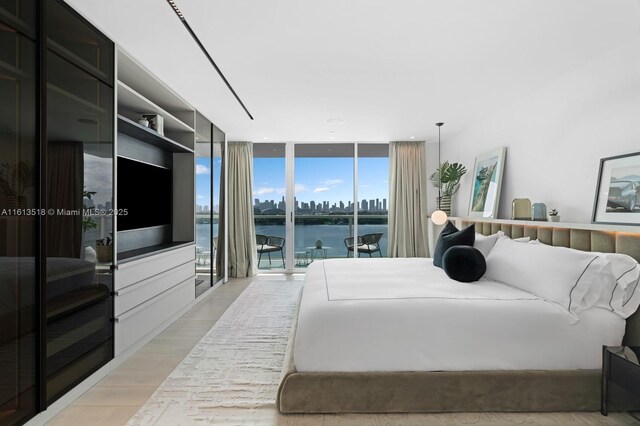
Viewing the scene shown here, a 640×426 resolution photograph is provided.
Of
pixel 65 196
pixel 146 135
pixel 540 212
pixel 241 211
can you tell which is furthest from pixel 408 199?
pixel 65 196

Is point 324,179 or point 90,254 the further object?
point 324,179

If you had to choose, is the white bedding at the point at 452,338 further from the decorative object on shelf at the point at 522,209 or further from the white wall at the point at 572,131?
the decorative object on shelf at the point at 522,209

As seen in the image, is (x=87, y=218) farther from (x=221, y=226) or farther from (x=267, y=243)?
(x=267, y=243)

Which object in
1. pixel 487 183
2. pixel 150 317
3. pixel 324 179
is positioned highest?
pixel 324 179

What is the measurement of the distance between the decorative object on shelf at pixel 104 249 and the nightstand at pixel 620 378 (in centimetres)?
327

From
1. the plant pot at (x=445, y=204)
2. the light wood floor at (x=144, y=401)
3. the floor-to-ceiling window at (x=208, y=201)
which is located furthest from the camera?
the plant pot at (x=445, y=204)

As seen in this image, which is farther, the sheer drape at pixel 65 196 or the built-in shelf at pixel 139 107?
the built-in shelf at pixel 139 107

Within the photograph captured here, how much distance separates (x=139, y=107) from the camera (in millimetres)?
3273

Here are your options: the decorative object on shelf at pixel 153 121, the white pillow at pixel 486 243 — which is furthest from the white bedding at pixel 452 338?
the decorative object on shelf at pixel 153 121

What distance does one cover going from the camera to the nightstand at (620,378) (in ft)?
5.32

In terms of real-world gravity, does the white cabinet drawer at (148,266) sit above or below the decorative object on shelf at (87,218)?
below

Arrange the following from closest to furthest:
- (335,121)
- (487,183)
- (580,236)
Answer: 1. (580,236)
2. (487,183)
3. (335,121)

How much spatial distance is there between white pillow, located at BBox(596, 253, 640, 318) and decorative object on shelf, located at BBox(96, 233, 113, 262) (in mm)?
3342

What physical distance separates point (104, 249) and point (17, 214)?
0.76 m
